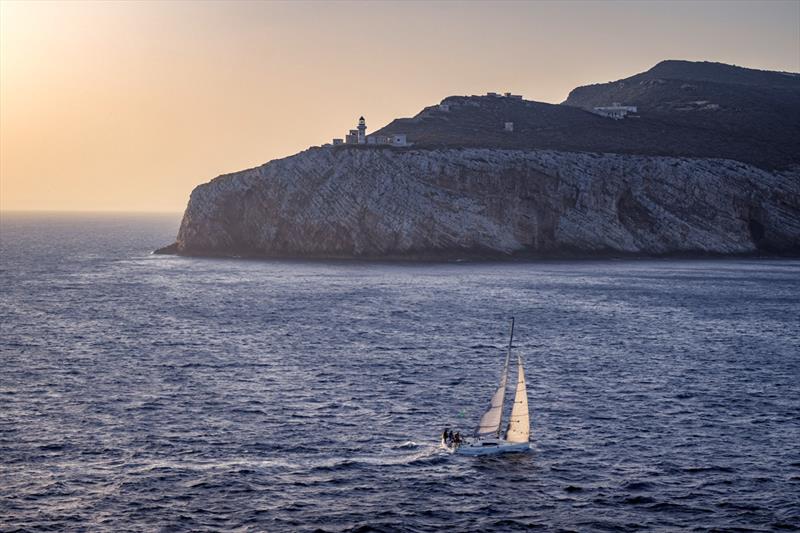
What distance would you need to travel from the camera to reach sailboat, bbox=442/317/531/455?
5497cm

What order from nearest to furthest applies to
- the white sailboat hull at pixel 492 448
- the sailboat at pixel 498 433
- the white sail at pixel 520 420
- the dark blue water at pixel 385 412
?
the dark blue water at pixel 385 412, the white sailboat hull at pixel 492 448, the sailboat at pixel 498 433, the white sail at pixel 520 420

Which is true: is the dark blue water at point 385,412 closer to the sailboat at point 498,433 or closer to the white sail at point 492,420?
the sailboat at point 498,433

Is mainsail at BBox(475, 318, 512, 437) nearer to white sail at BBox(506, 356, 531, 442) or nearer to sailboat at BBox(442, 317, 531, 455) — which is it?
sailboat at BBox(442, 317, 531, 455)

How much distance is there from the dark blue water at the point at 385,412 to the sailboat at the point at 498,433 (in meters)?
1.27

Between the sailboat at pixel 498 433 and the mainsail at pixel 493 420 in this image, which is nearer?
the sailboat at pixel 498 433

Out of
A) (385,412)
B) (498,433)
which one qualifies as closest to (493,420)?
(498,433)

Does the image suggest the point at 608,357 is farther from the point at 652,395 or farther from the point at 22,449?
the point at 22,449

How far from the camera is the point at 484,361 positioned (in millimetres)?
82500

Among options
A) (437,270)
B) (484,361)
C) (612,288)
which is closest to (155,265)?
(437,270)

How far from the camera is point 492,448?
181 ft

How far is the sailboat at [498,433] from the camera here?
55.0 metres

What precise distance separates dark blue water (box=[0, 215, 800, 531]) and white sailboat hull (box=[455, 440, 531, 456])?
3.53ft

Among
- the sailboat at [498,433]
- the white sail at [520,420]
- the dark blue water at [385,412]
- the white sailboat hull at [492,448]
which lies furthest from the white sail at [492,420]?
the dark blue water at [385,412]

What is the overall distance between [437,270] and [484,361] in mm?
85468
